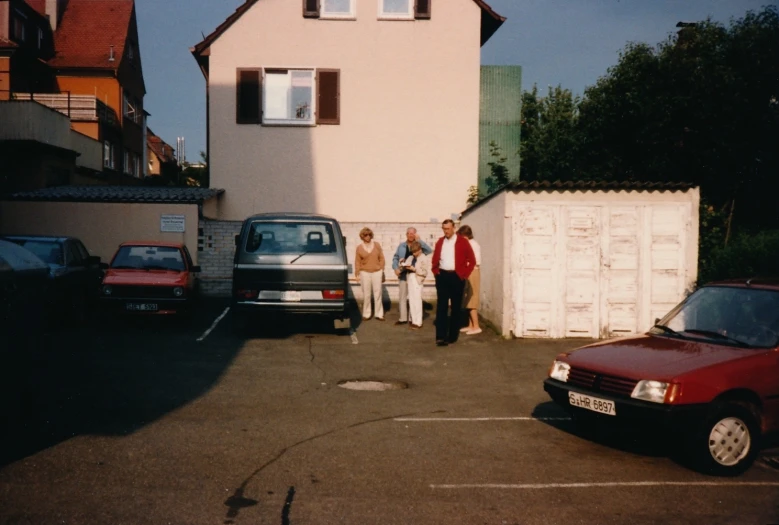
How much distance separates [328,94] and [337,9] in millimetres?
2423

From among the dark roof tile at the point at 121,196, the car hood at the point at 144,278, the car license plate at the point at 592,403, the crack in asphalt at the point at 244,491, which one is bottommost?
the crack in asphalt at the point at 244,491

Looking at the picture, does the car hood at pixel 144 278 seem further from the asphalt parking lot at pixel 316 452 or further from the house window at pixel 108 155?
the house window at pixel 108 155

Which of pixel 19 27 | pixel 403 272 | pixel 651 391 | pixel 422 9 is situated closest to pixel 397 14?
pixel 422 9

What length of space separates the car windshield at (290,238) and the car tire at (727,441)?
326 inches

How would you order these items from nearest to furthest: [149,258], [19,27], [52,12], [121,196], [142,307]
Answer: [142,307] → [149,258] → [121,196] → [19,27] → [52,12]

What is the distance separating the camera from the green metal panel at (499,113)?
22.5m

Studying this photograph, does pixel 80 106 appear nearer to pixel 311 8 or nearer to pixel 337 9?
pixel 311 8

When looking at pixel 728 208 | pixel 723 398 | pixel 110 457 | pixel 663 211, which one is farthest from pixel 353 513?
pixel 728 208

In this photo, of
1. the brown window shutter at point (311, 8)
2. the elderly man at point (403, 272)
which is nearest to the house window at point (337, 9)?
the brown window shutter at point (311, 8)

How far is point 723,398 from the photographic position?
6375mm

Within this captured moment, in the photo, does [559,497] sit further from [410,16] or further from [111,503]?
[410,16]

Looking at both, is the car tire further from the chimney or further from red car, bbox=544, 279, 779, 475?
the chimney

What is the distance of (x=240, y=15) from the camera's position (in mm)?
21312

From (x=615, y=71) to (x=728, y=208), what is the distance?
4.71 metres
